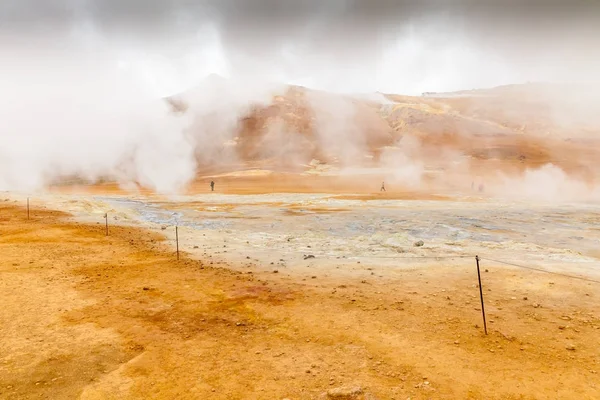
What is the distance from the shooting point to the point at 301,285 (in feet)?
28.5

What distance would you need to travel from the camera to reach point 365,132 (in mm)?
76875

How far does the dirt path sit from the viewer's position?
4762 mm

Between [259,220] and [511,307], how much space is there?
14.0 m

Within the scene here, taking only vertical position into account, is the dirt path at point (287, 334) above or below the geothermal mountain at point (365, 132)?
below

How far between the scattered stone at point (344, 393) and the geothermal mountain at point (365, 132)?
5598cm

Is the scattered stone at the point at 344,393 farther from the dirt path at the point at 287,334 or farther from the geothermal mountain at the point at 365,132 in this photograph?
the geothermal mountain at the point at 365,132

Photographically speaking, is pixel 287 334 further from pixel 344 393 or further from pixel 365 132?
pixel 365 132

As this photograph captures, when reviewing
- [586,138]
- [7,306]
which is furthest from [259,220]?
[586,138]

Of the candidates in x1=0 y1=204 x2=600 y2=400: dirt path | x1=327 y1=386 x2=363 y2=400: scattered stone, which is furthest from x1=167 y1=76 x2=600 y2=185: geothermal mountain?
x1=327 y1=386 x2=363 y2=400: scattered stone

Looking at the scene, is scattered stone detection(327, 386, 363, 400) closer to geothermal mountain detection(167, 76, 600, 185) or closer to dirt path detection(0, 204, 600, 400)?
dirt path detection(0, 204, 600, 400)

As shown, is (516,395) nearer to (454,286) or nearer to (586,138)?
(454,286)

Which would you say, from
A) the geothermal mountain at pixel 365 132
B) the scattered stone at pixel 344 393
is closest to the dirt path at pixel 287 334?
the scattered stone at pixel 344 393

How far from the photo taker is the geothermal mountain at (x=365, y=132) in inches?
2498

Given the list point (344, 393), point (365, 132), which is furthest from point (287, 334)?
point (365, 132)
